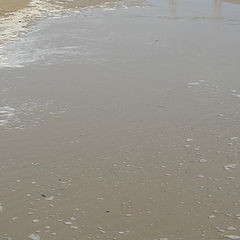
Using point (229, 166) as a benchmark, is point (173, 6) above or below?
above

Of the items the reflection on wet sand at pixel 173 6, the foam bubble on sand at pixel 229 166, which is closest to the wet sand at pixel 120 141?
the foam bubble on sand at pixel 229 166

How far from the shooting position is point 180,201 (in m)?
4.36

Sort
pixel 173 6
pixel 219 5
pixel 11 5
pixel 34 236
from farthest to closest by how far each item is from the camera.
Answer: pixel 219 5
pixel 173 6
pixel 11 5
pixel 34 236

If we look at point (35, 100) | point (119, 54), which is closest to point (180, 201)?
point (35, 100)

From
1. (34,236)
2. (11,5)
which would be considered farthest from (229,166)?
(11,5)

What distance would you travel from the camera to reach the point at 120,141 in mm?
5652

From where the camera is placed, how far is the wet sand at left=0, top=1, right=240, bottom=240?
161 inches

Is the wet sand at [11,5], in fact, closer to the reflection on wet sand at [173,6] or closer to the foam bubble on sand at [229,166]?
the reflection on wet sand at [173,6]

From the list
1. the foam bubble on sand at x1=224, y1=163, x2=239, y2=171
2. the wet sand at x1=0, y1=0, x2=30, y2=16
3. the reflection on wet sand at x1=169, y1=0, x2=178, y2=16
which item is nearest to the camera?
the foam bubble on sand at x1=224, y1=163, x2=239, y2=171

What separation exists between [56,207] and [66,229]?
37 centimetres

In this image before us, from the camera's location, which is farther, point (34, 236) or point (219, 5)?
point (219, 5)

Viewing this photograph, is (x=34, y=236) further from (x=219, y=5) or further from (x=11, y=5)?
(x=219, y=5)

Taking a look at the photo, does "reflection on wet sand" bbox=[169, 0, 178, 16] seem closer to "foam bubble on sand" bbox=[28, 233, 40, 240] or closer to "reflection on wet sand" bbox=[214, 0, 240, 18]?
"reflection on wet sand" bbox=[214, 0, 240, 18]

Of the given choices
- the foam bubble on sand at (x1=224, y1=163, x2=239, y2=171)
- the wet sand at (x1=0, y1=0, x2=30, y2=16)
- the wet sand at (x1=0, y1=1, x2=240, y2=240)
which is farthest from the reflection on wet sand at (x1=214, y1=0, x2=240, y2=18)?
the foam bubble on sand at (x1=224, y1=163, x2=239, y2=171)
